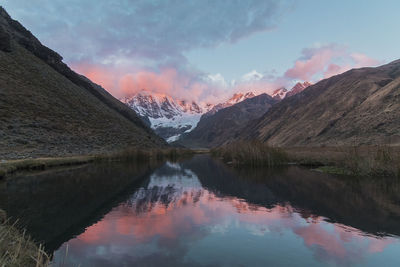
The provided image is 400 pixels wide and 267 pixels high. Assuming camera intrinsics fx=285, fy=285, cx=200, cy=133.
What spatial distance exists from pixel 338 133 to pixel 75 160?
10257cm

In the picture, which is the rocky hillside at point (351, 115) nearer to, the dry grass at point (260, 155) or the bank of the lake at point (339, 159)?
the bank of the lake at point (339, 159)

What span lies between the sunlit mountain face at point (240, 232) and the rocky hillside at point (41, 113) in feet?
131

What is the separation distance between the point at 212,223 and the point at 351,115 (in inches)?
4894

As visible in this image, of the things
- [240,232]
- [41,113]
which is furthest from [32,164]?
[240,232]

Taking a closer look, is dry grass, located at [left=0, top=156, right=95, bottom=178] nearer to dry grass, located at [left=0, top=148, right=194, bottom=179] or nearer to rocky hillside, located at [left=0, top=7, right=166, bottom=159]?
dry grass, located at [left=0, top=148, right=194, bottom=179]

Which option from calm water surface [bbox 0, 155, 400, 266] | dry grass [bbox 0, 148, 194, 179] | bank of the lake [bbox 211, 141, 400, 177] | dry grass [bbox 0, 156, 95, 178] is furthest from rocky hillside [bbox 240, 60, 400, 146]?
dry grass [bbox 0, 156, 95, 178]

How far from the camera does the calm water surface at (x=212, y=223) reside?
38.8 feet

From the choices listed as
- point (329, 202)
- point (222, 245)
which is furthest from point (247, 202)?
point (222, 245)

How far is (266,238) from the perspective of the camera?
46.8 feet

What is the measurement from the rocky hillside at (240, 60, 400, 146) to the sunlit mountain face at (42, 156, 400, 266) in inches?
2817

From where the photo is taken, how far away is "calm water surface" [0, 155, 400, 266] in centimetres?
1183


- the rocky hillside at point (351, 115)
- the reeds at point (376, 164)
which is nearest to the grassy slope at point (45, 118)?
the reeds at point (376, 164)

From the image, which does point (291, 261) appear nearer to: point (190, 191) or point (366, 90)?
point (190, 191)

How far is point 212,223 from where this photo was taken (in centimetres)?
1717
